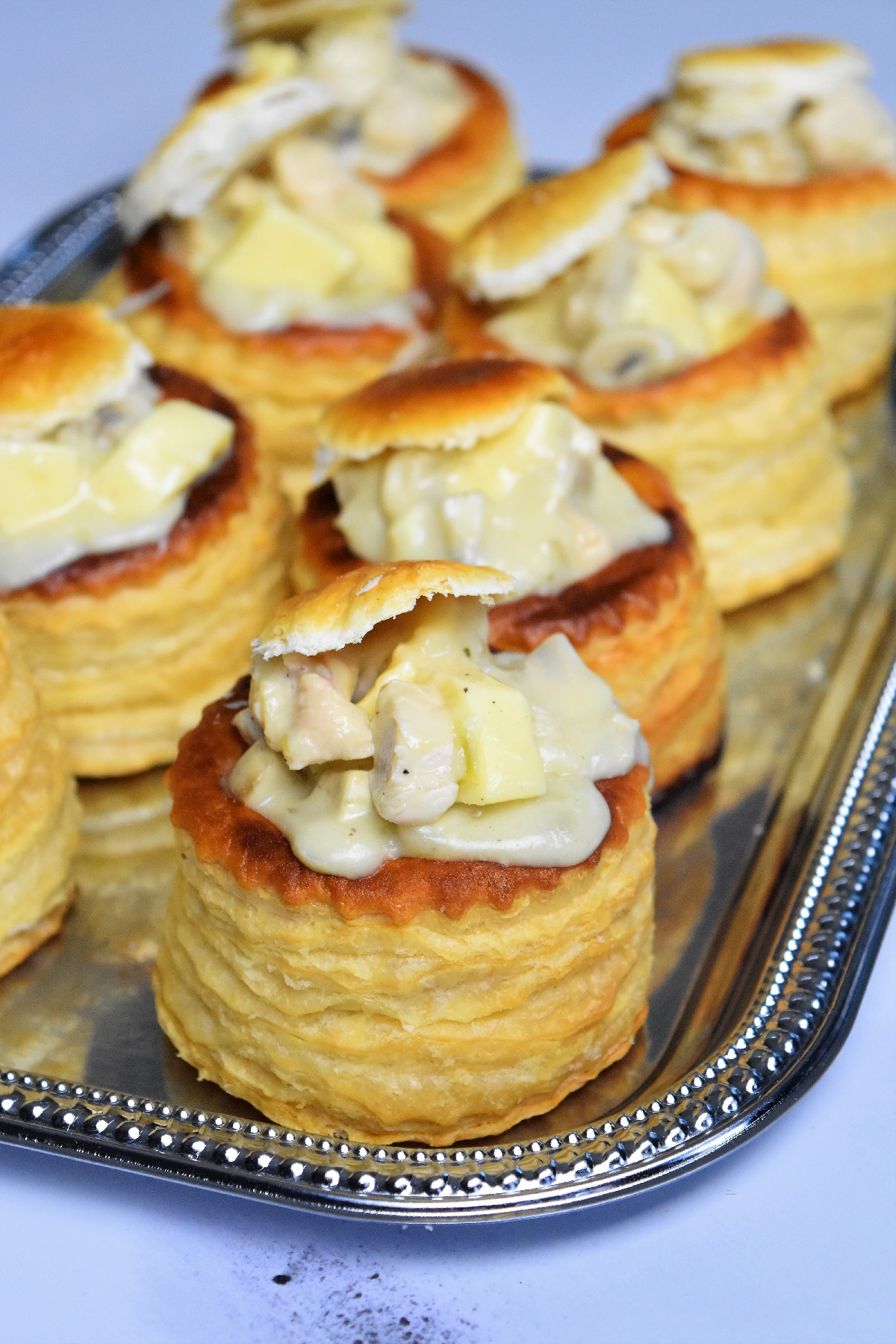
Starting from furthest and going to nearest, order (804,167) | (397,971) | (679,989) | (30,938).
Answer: (804,167)
(30,938)
(679,989)
(397,971)

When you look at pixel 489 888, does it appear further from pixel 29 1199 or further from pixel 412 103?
pixel 412 103

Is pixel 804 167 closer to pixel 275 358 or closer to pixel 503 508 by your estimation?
pixel 275 358

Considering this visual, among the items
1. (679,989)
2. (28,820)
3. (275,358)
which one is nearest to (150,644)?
(28,820)

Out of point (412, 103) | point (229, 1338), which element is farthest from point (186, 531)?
point (412, 103)

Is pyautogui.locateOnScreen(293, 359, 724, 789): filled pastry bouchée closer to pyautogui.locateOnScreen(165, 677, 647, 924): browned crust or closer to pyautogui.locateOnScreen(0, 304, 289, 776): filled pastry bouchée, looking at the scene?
pyautogui.locateOnScreen(0, 304, 289, 776): filled pastry bouchée

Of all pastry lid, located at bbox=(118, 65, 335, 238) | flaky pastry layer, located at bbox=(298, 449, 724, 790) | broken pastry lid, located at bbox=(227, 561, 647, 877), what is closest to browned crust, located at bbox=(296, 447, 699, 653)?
flaky pastry layer, located at bbox=(298, 449, 724, 790)
